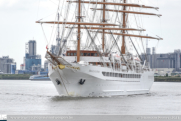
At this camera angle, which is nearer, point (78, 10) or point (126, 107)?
point (126, 107)

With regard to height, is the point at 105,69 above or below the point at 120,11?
below

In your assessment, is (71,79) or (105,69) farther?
(105,69)

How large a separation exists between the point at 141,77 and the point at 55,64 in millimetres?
31419

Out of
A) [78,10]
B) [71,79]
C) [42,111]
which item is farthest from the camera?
[78,10]

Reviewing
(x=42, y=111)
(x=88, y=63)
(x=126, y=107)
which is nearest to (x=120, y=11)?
(x=88, y=63)

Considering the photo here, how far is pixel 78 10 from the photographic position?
2894 inches

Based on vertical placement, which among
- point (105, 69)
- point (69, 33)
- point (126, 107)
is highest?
point (69, 33)

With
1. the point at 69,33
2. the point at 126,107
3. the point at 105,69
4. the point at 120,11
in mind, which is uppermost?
the point at 120,11

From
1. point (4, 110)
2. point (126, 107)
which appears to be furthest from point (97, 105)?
point (4, 110)

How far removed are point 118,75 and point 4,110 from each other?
31.7 m

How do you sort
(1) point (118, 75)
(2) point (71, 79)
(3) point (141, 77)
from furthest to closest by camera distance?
(3) point (141, 77), (1) point (118, 75), (2) point (71, 79)

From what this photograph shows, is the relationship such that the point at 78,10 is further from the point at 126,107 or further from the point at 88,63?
the point at 126,107

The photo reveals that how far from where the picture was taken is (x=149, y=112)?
53469 mm

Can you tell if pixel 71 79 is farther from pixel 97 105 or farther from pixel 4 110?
pixel 4 110
